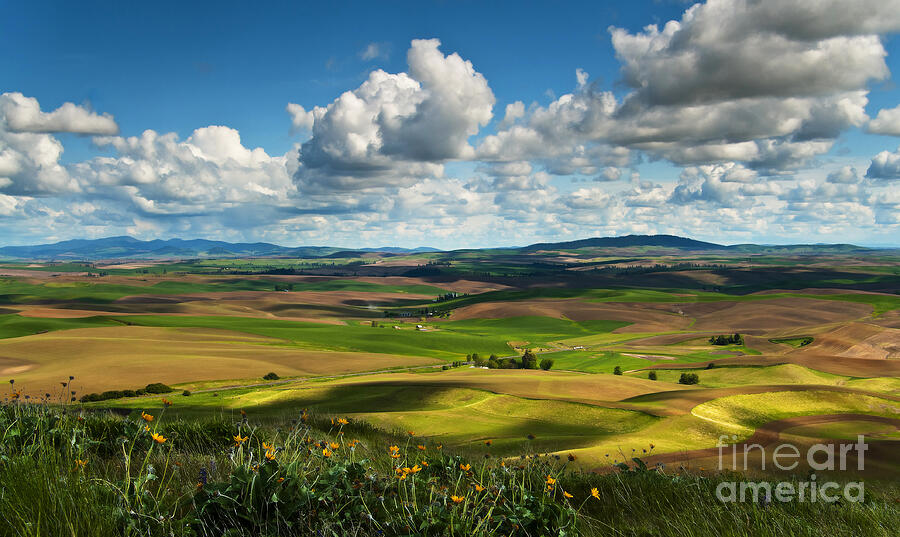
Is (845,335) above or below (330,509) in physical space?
below

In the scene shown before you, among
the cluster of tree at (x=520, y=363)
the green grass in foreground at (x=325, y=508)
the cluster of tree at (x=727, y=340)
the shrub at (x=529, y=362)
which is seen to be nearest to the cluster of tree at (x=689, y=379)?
the cluster of tree at (x=520, y=363)

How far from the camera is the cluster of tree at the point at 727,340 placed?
13412 cm

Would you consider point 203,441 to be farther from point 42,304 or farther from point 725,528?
point 42,304

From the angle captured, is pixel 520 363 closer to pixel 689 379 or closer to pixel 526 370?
pixel 526 370

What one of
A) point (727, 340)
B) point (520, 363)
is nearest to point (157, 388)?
point (520, 363)

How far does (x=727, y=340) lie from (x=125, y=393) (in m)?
134

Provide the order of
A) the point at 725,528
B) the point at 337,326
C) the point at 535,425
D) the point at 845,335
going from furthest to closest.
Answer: the point at 337,326
the point at 845,335
the point at 535,425
the point at 725,528

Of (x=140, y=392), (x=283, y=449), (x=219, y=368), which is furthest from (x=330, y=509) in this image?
(x=219, y=368)

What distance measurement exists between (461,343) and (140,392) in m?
85.1

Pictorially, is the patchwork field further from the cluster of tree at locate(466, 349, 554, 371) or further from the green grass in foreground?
the green grass in foreground

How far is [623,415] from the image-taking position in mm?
48594

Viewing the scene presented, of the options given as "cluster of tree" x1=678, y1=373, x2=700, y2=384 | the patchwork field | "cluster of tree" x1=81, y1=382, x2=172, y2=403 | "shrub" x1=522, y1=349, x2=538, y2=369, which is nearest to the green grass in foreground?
the patchwork field

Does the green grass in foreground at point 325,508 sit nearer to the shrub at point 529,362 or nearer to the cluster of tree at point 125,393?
the cluster of tree at point 125,393

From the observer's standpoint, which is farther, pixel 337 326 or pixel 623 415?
pixel 337 326
